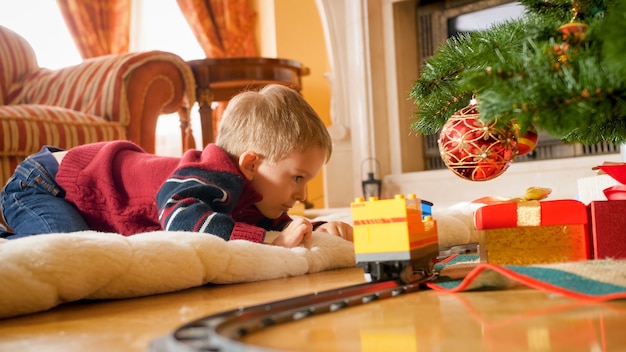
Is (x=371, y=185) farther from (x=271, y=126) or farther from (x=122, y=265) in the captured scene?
(x=122, y=265)

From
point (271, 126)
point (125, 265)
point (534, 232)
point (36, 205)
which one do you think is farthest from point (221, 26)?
point (534, 232)

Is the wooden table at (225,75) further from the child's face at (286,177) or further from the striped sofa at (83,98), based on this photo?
the child's face at (286,177)

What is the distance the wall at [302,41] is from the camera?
13.0 ft

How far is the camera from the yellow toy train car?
27.4 inches

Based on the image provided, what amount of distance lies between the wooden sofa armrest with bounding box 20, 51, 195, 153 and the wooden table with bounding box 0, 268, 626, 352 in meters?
1.51

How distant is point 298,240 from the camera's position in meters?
1.10

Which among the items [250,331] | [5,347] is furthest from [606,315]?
[5,347]

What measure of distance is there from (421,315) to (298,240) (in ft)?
1.74

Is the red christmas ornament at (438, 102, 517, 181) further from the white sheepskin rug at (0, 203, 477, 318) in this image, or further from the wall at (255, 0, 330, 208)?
the wall at (255, 0, 330, 208)

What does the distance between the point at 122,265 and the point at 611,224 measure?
51 centimetres

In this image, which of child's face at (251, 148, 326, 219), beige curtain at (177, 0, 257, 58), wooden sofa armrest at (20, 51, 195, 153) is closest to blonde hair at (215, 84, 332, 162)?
child's face at (251, 148, 326, 219)

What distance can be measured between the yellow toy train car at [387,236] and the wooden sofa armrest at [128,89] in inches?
64.8

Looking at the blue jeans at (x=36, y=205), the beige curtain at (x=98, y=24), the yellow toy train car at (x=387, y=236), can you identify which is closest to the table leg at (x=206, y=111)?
the beige curtain at (x=98, y=24)

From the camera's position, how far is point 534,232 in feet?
2.60
